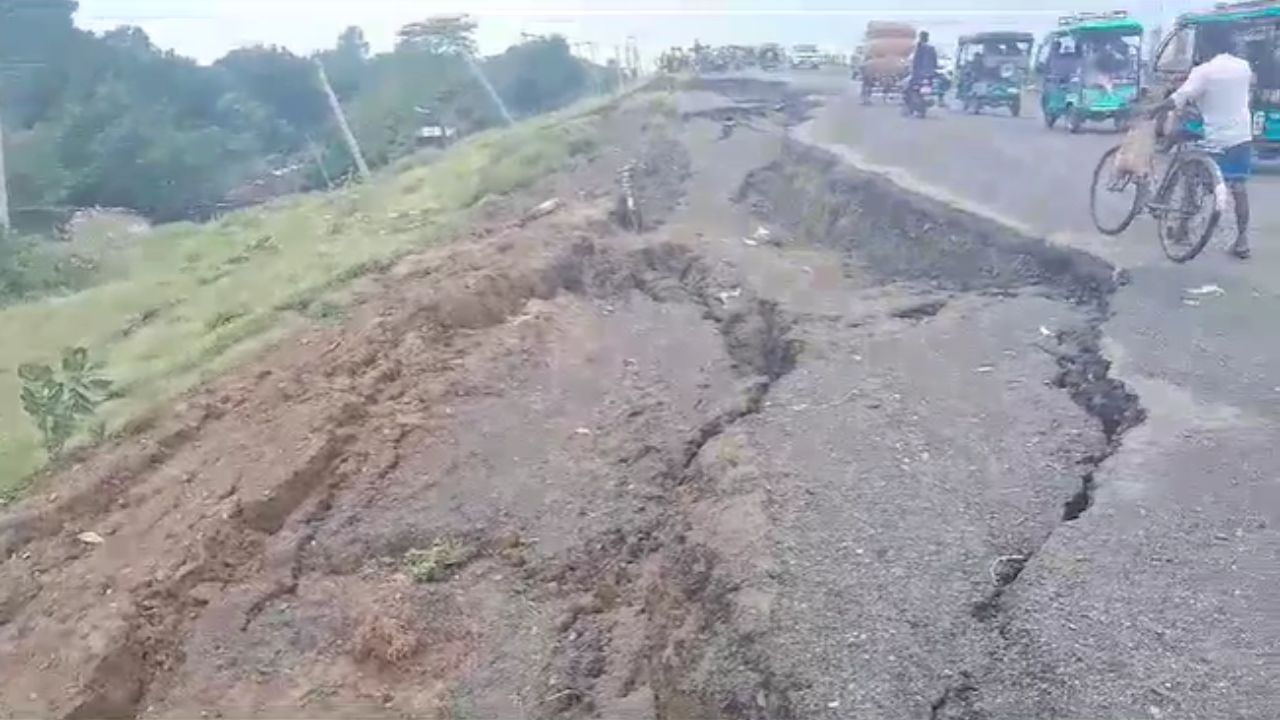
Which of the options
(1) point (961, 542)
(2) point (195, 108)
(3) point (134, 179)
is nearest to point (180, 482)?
(1) point (961, 542)

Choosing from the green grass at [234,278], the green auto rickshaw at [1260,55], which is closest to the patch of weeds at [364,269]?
the green grass at [234,278]

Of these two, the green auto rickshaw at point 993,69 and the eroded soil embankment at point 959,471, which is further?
the green auto rickshaw at point 993,69

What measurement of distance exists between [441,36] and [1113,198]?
18691mm

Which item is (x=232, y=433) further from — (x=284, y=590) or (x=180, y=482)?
(x=284, y=590)

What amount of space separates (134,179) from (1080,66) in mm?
16011

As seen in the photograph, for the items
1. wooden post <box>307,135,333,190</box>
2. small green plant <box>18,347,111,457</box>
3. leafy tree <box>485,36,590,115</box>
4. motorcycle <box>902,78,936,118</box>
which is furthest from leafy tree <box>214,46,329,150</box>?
small green plant <box>18,347,111,457</box>

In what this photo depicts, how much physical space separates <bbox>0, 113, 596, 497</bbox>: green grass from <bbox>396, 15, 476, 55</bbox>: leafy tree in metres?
6.98

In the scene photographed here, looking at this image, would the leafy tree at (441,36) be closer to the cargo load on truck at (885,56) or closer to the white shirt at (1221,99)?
the cargo load on truck at (885,56)

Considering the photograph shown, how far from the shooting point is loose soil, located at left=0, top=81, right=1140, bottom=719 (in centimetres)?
459

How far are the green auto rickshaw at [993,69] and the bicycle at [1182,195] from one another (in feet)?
44.5

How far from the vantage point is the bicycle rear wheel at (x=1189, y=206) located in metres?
8.42

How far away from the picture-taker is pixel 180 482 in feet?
22.4

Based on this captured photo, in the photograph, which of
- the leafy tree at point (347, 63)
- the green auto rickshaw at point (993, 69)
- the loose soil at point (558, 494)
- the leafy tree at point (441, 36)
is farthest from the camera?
the leafy tree at point (347, 63)

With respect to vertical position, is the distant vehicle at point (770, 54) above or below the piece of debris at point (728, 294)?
below
